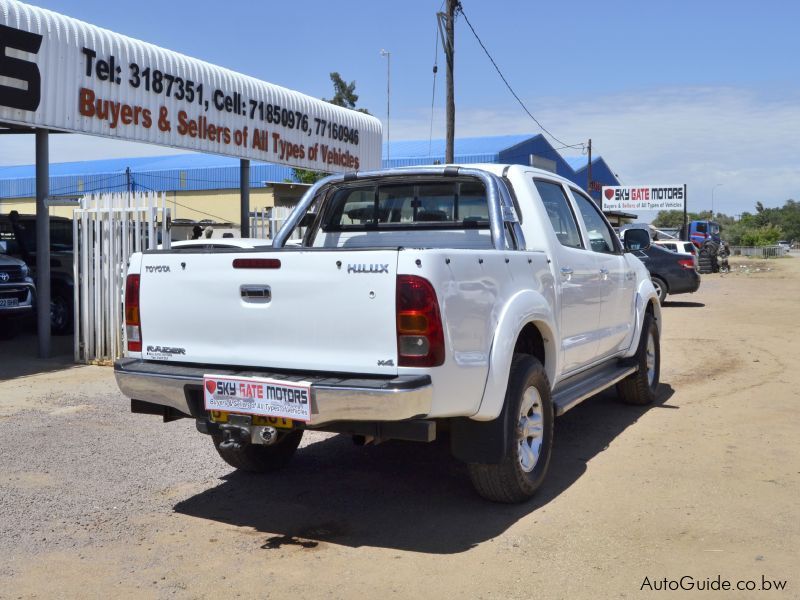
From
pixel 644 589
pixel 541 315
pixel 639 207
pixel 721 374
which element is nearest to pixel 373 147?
pixel 721 374

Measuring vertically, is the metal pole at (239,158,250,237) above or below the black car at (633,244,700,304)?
above

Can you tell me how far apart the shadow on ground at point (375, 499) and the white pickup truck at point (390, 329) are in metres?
0.22

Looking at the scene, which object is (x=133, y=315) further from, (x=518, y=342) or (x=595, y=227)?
(x=595, y=227)

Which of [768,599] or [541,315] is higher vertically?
[541,315]

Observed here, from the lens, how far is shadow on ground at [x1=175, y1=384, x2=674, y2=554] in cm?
467

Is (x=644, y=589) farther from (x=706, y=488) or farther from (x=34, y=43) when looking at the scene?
(x=34, y=43)

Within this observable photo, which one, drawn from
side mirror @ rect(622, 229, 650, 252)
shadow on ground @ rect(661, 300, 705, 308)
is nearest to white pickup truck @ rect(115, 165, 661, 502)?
side mirror @ rect(622, 229, 650, 252)

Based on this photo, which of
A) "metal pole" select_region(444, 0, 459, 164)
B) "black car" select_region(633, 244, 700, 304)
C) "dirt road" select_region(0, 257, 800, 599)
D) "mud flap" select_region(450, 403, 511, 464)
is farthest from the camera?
"metal pole" select_region(444, 0, 459, 164)

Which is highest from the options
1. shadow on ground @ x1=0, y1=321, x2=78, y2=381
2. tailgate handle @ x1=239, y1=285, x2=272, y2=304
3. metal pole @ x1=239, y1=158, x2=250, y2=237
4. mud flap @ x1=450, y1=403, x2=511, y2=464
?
metal pole @ x1=239, y1=158, x2=250, y2=237

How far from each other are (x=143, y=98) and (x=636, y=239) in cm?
756

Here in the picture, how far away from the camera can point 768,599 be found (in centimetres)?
380

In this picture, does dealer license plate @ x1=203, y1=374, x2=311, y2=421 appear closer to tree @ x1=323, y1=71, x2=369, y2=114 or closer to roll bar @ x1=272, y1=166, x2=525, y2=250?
roll bar @ x1=272, y1=166, x2=525, y2=250

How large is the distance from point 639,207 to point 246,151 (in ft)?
144

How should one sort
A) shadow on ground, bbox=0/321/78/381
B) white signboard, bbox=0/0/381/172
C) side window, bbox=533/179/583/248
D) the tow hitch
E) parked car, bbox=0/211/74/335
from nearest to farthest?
the tow hitch, side window, bbox=533/179/583/248, white signboard, bbox=0/0/381/172, shadow on ground, bbox=0/321/78/381, parked car, bbox=0/211/74/335
